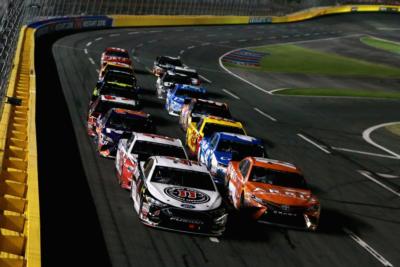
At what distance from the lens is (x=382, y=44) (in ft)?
299

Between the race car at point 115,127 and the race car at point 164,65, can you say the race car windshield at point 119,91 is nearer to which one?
the race car at point 115,127

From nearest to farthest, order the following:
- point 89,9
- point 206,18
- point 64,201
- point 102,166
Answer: point 64,201 < point 102,166 < point 89,9 < point 206,18

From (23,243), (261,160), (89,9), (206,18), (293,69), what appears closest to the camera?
(23,243)

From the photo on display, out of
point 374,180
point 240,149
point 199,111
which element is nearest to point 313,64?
point 199,111

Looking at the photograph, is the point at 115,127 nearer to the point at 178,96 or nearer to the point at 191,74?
the point at 178,96

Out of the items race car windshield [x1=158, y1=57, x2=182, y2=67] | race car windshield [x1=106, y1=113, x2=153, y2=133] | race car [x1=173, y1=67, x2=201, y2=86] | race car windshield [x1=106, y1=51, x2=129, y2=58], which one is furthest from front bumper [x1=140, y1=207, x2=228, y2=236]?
race car windshield [x1=158, y1=57, x2=182, y2=67]

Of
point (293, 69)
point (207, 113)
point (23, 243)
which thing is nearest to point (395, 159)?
point (207, 113)

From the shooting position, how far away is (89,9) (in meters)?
76.8

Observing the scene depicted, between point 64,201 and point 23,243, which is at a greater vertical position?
point 23,243

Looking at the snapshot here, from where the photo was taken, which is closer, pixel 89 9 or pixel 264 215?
pixel 264 215

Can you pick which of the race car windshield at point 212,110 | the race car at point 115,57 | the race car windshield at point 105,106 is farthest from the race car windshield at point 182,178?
the race car at point 115,57

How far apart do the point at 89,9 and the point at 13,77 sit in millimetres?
48315

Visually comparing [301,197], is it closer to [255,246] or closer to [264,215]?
[264,215]

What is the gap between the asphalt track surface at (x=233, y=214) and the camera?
1527 centimetres
